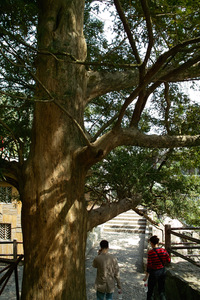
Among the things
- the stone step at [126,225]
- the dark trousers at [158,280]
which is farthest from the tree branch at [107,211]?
the stone step at [126,225]

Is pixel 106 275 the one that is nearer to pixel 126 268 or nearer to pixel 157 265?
pixel 157 265

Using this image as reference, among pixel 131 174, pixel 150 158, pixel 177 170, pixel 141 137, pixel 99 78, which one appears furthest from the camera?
pixel 177 170

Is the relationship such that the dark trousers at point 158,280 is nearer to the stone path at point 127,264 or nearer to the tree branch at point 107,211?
the tree branch at point 107,211

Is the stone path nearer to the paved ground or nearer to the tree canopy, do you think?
the paved ground

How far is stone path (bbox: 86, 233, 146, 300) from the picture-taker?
7.90 meters

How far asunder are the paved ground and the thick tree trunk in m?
4.03

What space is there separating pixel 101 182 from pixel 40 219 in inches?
117

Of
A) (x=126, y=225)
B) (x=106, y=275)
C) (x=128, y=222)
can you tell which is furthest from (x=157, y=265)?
(x=128, y=222)

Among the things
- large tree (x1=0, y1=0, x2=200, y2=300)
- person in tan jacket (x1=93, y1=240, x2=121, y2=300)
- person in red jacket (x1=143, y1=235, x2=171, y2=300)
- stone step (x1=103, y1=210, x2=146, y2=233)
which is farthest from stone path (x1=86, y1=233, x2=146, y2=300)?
large tree (x1=0, y1=0, x2=200, y2=300)

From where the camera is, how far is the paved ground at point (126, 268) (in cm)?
784

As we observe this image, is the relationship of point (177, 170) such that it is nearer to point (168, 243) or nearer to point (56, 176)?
point (168, 243)

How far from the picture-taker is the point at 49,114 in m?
4.62

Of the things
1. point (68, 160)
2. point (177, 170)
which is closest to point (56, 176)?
point (68, 160)

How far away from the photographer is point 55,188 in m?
4.26
